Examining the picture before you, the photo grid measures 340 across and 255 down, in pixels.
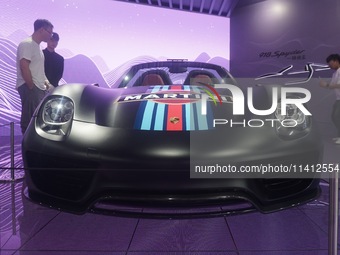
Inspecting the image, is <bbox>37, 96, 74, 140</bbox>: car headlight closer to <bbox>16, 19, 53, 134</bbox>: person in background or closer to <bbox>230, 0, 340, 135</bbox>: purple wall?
<bbox>16, 19, 53, 134</bbox>: person in background

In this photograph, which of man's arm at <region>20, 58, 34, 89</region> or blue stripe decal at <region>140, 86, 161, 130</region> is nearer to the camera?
blue stripe decal at <region>140, 86, 161, 130</region>

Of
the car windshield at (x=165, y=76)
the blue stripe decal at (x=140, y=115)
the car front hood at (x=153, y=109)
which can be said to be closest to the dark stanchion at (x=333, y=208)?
the car front hood at (x=153, y=109)

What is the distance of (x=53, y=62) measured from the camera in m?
3.72

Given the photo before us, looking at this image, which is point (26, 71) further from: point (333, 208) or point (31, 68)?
point (333, 208)

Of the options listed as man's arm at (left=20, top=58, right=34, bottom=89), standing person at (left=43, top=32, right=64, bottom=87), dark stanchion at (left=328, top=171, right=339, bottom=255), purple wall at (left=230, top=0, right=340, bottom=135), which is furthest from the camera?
purple wall at (left=230, top=0, right=340, bottom=135)

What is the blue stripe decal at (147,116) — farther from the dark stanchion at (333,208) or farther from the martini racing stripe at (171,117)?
the dark stanchion at (333,208)

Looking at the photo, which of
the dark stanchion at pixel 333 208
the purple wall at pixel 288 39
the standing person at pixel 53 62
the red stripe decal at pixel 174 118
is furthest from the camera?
the purple wall at pixel 288 39

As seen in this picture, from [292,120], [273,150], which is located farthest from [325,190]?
[273,150]

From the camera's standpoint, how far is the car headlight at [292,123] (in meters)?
1.43

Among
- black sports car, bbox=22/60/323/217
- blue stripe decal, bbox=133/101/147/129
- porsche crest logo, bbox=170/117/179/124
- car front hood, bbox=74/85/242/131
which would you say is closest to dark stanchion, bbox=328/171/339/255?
black sports car, bbox=22/60/323/217

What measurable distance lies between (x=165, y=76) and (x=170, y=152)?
1310 mm

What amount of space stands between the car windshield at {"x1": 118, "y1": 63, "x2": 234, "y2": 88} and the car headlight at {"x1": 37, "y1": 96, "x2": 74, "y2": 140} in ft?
2.62

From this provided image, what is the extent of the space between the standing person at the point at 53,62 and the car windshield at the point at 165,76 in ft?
5.41

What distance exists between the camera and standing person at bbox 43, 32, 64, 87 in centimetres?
367
